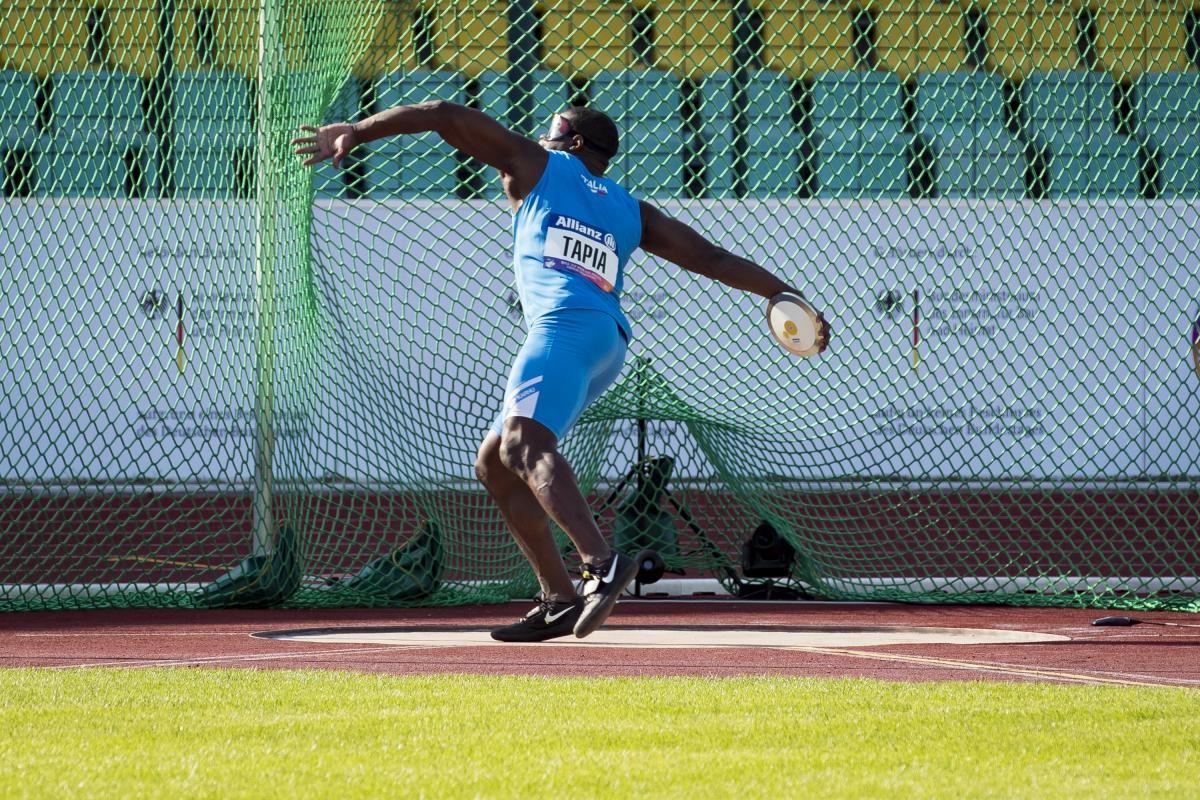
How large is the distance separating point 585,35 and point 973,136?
2.94m

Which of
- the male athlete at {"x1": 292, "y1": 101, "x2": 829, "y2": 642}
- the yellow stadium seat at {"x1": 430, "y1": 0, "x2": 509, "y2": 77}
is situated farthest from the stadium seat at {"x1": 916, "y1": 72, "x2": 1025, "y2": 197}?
the male athlete at {"x1": 292, "y1": 101, "x2": 829, "y2": 642}

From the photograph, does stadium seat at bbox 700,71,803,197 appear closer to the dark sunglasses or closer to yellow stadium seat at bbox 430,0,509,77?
yellow stadium seat at bbox 430,0,509,77

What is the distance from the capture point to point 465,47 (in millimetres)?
9070

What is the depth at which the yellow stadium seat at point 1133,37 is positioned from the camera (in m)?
10.1

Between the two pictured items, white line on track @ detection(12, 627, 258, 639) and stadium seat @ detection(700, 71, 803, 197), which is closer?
white line on track @ detection(12, 627, 258, 639)

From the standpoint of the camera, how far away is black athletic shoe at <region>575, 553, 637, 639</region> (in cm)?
458

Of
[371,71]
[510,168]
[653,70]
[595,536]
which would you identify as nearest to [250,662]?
[595,536]

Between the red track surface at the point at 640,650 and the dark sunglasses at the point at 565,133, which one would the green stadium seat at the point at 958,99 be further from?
the dark sunglasses at the point at 565,133

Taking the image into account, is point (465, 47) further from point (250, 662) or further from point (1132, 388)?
point (1132, 388)

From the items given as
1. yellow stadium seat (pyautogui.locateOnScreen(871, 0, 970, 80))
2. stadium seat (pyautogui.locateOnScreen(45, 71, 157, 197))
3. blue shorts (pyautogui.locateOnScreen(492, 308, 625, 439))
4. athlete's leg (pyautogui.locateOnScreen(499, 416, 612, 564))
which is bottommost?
athlete's leg (pyautogui.locateOnScreen(499, 416, 612, 564))

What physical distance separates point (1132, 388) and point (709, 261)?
9954 mm

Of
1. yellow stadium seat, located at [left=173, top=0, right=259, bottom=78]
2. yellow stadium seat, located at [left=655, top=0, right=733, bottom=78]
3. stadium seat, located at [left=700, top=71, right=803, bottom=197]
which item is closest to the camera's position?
yellow stadium seat, located at [left=173, top=0, right=259, bottom=78]

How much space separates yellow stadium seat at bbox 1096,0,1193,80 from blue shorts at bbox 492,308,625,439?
6094 millimetres

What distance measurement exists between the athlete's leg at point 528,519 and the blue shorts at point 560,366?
14 cm
